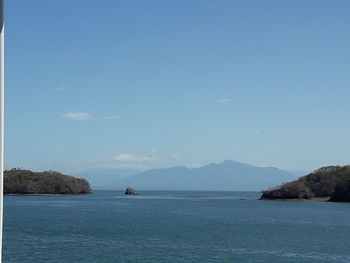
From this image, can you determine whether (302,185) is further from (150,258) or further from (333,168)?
(150,258)

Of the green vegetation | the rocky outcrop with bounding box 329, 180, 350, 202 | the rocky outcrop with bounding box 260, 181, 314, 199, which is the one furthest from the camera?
the green vegetation

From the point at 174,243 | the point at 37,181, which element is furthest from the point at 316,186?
the point at 174,243

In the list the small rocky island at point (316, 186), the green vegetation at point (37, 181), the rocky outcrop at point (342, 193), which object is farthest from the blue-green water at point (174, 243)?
the green vegetation at point (37, 181)

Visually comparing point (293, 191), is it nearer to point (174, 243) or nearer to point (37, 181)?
point (37, 181)

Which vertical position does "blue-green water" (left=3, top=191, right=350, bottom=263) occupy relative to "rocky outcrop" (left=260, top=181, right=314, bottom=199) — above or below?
below

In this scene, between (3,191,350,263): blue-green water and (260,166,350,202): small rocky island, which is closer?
(3,191,350,263): blue-green water

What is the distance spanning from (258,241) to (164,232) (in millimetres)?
10009

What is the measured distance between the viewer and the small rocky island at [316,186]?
137 m

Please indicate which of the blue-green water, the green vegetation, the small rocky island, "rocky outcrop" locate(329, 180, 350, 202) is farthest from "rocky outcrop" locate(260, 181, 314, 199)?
the blue-green water

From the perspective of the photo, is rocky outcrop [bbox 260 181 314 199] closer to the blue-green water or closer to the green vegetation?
the green vegetation

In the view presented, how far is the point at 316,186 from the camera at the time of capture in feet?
487

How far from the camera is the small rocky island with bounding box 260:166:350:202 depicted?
137 metres

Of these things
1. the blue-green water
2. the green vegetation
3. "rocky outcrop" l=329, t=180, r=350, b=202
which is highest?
the green vegetation

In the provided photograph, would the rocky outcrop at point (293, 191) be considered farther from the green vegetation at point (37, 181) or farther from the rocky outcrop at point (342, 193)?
the green vegetation at point (37, 181)
